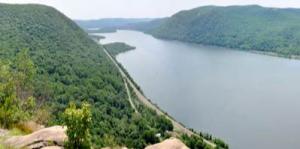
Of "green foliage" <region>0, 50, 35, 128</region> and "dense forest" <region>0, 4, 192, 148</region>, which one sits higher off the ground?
"green foliage" <region>0, 50, 35, 128</region>

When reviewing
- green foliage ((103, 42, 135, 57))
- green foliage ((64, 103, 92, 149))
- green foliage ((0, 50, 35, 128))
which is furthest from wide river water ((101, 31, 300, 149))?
green foliage ((64, 103, 92, 149))

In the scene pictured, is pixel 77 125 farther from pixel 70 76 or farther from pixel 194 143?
pixel 70 76

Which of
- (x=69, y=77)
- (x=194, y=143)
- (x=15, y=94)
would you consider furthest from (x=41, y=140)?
(x=69, y=77)

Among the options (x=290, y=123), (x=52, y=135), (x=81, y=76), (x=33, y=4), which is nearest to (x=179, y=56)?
(x=33, y=4)

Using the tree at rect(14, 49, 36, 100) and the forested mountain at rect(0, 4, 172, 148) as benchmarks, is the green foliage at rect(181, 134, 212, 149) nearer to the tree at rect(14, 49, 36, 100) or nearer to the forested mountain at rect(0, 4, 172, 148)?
the forested mountain at rect(0, 4, 172, 148)

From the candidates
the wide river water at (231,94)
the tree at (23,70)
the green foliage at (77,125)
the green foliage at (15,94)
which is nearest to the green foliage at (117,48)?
the wide river water at (231,94)
